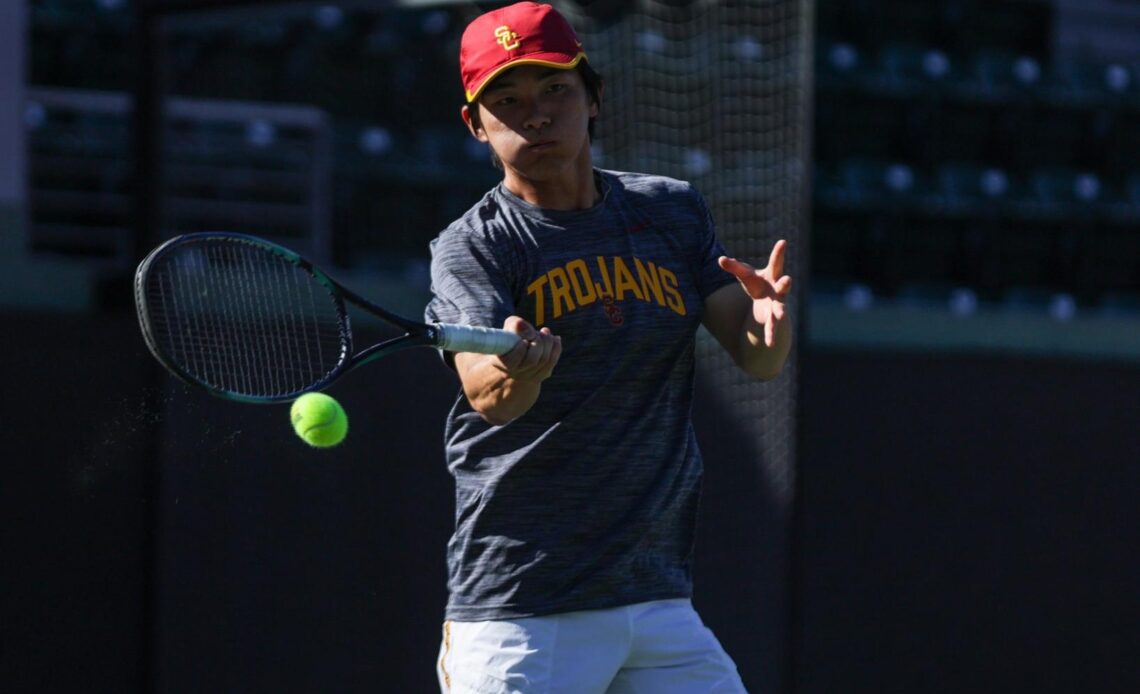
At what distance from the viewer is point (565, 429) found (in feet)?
9.75

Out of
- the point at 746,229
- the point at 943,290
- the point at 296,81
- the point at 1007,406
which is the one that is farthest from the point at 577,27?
the point at 943,290

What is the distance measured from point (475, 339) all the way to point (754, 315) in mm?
623

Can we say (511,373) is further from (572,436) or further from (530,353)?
(572,436)

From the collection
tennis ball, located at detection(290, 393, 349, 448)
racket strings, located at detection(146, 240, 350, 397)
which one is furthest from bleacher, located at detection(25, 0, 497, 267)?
tennis ball, located at detection(290, 393, 349, 448)

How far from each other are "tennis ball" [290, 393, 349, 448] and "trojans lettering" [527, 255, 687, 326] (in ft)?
1.64

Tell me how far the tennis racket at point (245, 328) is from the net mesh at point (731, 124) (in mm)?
1979

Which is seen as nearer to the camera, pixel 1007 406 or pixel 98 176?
pixel 1007 406

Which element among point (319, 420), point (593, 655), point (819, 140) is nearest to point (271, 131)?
point (819, 140)

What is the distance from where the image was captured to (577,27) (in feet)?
22.4

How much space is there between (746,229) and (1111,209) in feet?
21.9

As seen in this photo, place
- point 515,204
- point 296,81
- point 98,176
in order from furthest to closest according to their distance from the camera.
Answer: point 296,81 → point 98,176 → point 515,204

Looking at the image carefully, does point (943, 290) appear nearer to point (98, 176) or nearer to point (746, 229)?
point (746, 229)

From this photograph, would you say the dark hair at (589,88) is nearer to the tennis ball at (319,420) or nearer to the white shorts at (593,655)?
the tennis ball at (319,420)

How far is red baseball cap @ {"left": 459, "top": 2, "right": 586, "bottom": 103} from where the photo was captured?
292 cm
